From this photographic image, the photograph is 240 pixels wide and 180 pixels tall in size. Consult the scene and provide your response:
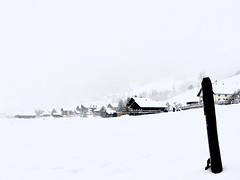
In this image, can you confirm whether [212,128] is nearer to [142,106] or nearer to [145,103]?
[142,106]

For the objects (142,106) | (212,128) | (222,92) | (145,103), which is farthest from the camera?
(222,92)

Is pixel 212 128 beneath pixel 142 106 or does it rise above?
beneath

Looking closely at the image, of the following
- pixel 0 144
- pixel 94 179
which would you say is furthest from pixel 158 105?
pixel 94 179

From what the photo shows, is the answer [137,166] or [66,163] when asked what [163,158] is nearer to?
[137,166]

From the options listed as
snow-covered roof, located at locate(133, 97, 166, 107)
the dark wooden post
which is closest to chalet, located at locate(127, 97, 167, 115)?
snow-covered roof, located at locate(133, 97, 166, 107)

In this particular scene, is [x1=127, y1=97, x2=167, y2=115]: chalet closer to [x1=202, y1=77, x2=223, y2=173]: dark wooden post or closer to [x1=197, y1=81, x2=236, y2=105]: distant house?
[x1=197, y1=81, x2=236, y2=105]: distant house

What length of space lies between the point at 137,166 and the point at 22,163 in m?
3.95

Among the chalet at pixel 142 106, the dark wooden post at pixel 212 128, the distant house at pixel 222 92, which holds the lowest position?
the dark wooden post at pixel 212 128

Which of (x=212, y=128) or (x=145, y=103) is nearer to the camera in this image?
(x=212, y=128)

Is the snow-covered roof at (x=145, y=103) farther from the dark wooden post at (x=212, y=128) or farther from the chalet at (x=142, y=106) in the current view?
the dark wooden post at (x=212, y=128)

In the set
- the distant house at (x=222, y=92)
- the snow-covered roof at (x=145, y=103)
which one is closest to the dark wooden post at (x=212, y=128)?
the snow-covered roof at (x=145, y=103)

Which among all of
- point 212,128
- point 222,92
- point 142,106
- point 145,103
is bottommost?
point 212,128

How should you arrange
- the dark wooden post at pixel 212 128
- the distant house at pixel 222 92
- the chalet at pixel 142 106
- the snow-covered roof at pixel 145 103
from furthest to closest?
1. the distant house at pixel 222 92
2. the snow-covered roof at pixel 145 103
3. the chalet at pixel 142 106
4. the dark wooden post at pixel 212 128

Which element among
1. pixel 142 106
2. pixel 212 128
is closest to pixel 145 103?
pixel 142 106
